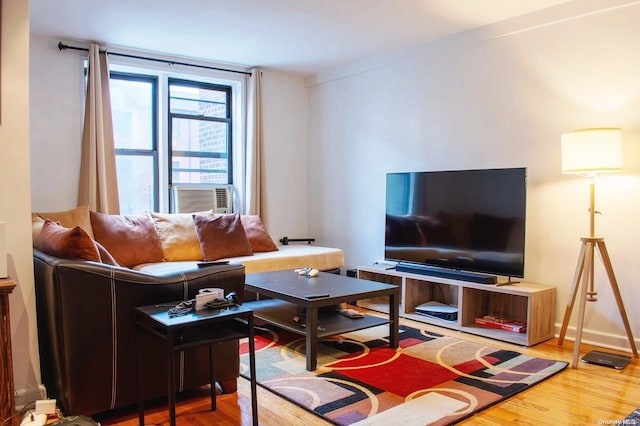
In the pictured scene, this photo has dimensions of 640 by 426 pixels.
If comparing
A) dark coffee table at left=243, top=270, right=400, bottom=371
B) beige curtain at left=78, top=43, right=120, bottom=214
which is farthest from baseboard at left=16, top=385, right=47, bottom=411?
beige curtain at left=78, top=43, right=120, bottom=214

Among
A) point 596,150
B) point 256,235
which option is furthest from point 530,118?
point 256,235

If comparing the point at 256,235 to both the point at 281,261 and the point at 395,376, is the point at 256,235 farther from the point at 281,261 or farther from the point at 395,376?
the point at 395,376

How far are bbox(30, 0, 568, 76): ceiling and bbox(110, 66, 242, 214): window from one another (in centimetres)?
40

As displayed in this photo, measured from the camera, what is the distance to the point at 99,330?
2.20m

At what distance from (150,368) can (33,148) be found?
2.88 metres

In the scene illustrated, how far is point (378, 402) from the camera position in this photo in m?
2.47

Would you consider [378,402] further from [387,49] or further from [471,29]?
[387,49]

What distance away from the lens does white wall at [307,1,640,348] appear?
11.0ft

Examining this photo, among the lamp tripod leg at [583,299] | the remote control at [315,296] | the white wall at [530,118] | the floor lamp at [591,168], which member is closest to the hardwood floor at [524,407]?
the lamp tripod leg at [583,299]

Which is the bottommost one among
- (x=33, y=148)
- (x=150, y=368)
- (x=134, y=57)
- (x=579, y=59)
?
(x=150, y=368)

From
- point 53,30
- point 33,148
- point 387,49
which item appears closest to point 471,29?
point 387,49

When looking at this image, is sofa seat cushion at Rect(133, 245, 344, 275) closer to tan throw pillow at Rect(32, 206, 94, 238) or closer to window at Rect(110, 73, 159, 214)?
tan throw pillow at Rect(32, 206, 94, 238)

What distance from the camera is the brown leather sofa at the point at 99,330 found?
2.15 meters

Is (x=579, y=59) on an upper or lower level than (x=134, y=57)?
lower
